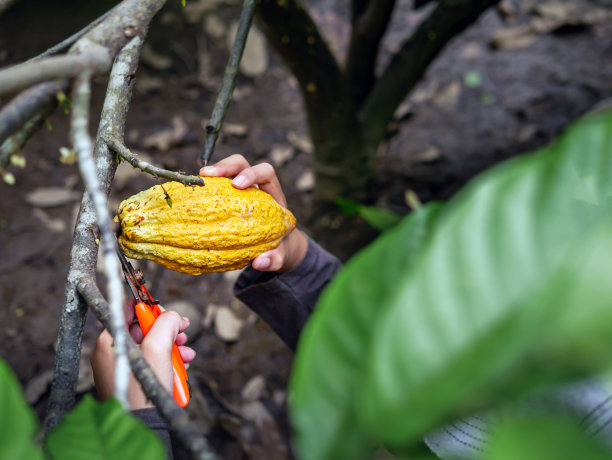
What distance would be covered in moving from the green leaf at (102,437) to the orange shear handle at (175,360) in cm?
39

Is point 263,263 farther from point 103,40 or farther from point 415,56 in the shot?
point 415,56

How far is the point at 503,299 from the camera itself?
0.27 m

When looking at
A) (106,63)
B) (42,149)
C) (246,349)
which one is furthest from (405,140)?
(106,63)

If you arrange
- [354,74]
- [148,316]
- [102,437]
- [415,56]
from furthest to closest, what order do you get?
[354,74], [415,56], [148,316], [102,437]

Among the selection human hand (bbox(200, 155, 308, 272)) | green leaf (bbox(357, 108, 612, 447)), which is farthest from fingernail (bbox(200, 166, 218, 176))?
green leaf (bbox(357, 108, 612, 447))

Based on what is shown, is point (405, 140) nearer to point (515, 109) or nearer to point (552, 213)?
point (515, 109)

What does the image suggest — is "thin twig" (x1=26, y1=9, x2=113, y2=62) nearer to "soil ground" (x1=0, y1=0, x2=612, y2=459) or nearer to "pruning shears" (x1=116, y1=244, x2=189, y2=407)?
"pruning shears" (x1=116, y1=244, x2=189, y2=407)

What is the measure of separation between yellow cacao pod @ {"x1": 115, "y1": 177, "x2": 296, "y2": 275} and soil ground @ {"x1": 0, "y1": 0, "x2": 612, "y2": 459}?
2.82 ft

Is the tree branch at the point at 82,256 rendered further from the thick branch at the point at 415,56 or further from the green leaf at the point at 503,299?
the thick branch at the point at 415,56

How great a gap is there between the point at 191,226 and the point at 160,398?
1.40 ft

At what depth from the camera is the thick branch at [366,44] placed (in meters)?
1.67

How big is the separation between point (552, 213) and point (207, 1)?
9.06 feet

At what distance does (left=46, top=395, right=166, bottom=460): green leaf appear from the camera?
0.37m

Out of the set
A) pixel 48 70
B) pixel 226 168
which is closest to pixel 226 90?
pixel 226 168
